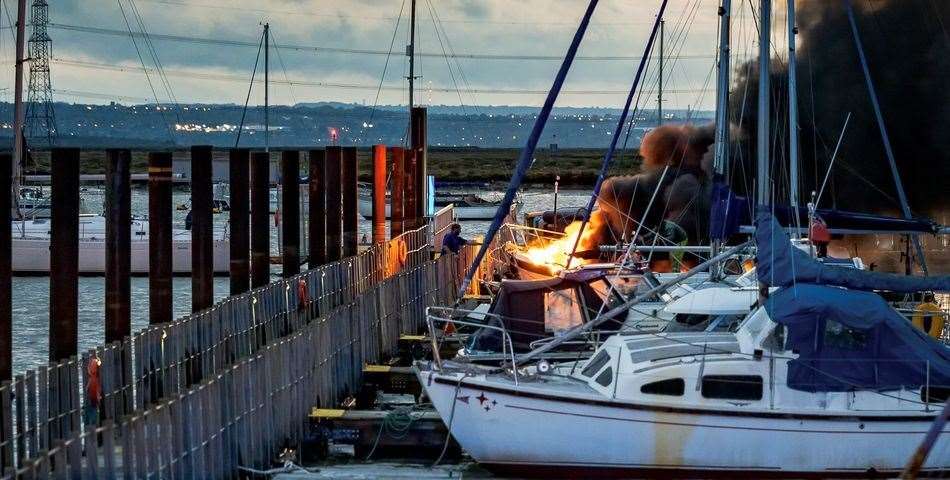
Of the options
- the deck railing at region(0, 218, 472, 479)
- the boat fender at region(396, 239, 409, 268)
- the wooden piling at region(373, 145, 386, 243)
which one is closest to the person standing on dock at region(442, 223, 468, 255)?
the boat fender at region(396, 239, 409, 268)

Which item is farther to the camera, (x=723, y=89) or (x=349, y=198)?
(x=349, y=198)

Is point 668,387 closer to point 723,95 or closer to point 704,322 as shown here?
point 704,322

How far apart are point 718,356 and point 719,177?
838cm

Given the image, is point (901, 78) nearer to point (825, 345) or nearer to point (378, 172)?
point (378, 172)

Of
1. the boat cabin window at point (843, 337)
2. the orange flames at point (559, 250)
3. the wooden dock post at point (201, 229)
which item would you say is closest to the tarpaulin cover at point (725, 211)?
the boat cabin window at point (843, 337)

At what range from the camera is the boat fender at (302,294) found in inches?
982

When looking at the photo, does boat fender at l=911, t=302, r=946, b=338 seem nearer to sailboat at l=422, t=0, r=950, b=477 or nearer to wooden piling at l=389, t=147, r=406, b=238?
sailboat at l=422, t=0, r=950, b=477

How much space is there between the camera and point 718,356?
18.7 metres

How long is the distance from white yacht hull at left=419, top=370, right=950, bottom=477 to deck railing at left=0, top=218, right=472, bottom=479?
94.7 inches

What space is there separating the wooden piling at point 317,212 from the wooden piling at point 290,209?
1311mm

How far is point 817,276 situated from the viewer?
19828 millimetres

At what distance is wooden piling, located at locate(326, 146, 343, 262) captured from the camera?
31.4m

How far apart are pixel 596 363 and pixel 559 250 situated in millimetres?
17430

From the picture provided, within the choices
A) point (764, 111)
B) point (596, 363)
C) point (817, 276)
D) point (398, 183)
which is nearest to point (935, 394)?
point (817, 276)
